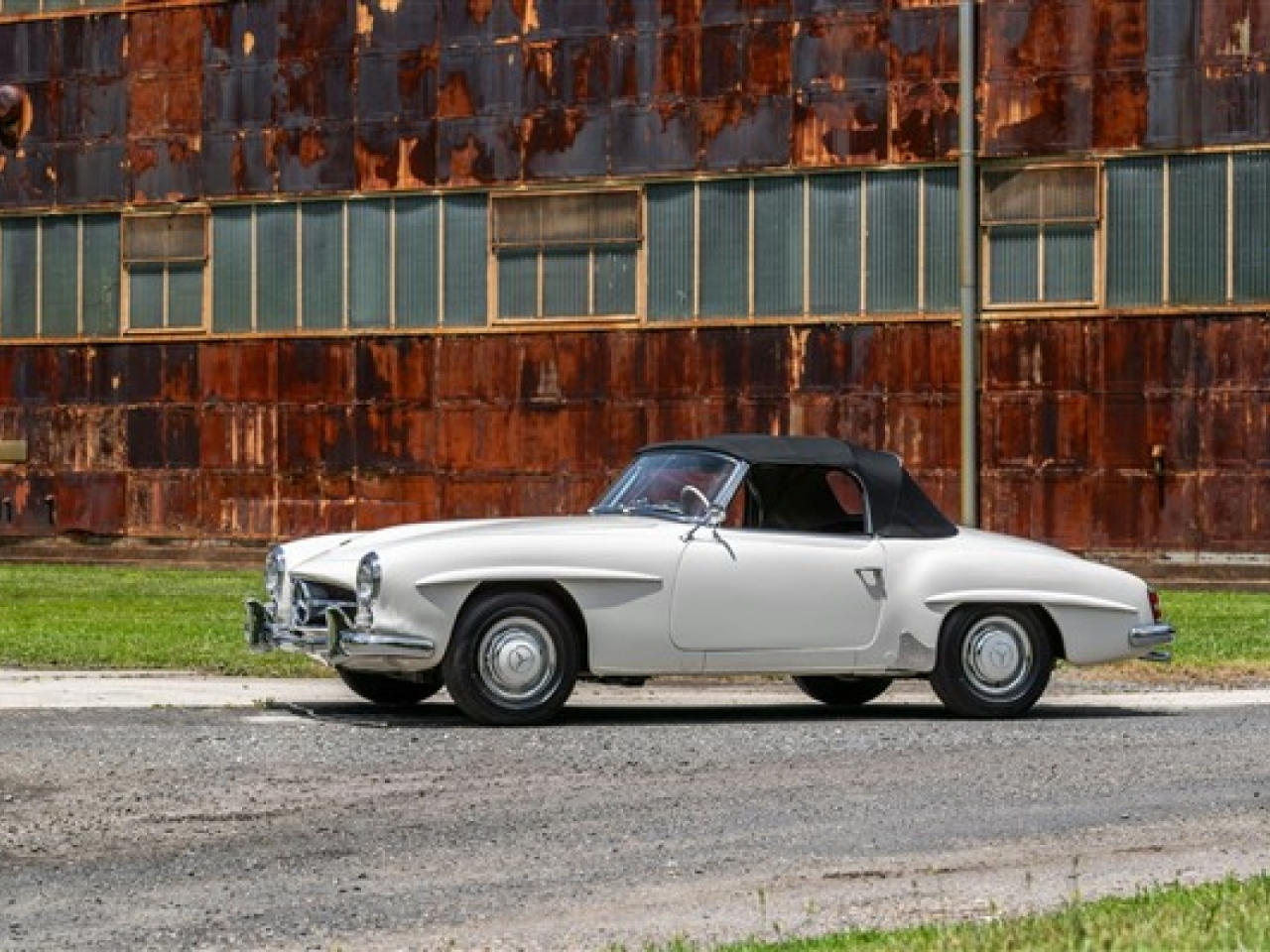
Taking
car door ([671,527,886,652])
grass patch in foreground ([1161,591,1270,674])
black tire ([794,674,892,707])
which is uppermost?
car door ([671,527,886,652])

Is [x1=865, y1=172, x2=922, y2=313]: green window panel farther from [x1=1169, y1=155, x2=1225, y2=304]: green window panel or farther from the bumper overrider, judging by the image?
the bumper overrider

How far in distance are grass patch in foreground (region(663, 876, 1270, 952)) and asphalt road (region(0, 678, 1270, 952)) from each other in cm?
38

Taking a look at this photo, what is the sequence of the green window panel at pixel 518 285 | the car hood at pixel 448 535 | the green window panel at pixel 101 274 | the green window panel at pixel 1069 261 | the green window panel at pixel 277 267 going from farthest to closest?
the green window panel at pixel 101 274 < the green window panel at pixel 277 267 < the green window panel at pixel 518 285 < the green window panel at pixel 1069 261 < the car hood at pixel 448 535

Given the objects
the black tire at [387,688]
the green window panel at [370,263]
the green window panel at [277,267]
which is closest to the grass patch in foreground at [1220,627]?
the black tire at [387,688]

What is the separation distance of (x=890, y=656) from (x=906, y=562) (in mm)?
553

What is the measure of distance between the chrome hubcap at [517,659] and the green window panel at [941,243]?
810 inches

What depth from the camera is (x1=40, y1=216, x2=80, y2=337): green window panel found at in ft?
138

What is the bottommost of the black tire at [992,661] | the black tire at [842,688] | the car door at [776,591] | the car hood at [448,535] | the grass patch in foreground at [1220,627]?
the grass patch in foreground at [1220,627]

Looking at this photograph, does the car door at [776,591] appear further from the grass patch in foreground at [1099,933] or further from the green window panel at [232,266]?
the green window panel at [232,266]

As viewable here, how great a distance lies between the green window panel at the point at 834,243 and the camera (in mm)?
36250

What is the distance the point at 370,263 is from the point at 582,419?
400cm

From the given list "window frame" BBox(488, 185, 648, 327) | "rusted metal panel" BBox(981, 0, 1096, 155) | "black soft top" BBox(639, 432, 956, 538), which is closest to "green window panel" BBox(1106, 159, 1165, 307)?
"rusted metal panel" BBox(981, 0, 1096, 155)

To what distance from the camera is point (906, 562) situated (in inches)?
657

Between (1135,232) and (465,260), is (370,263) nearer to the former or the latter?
(465,260)
